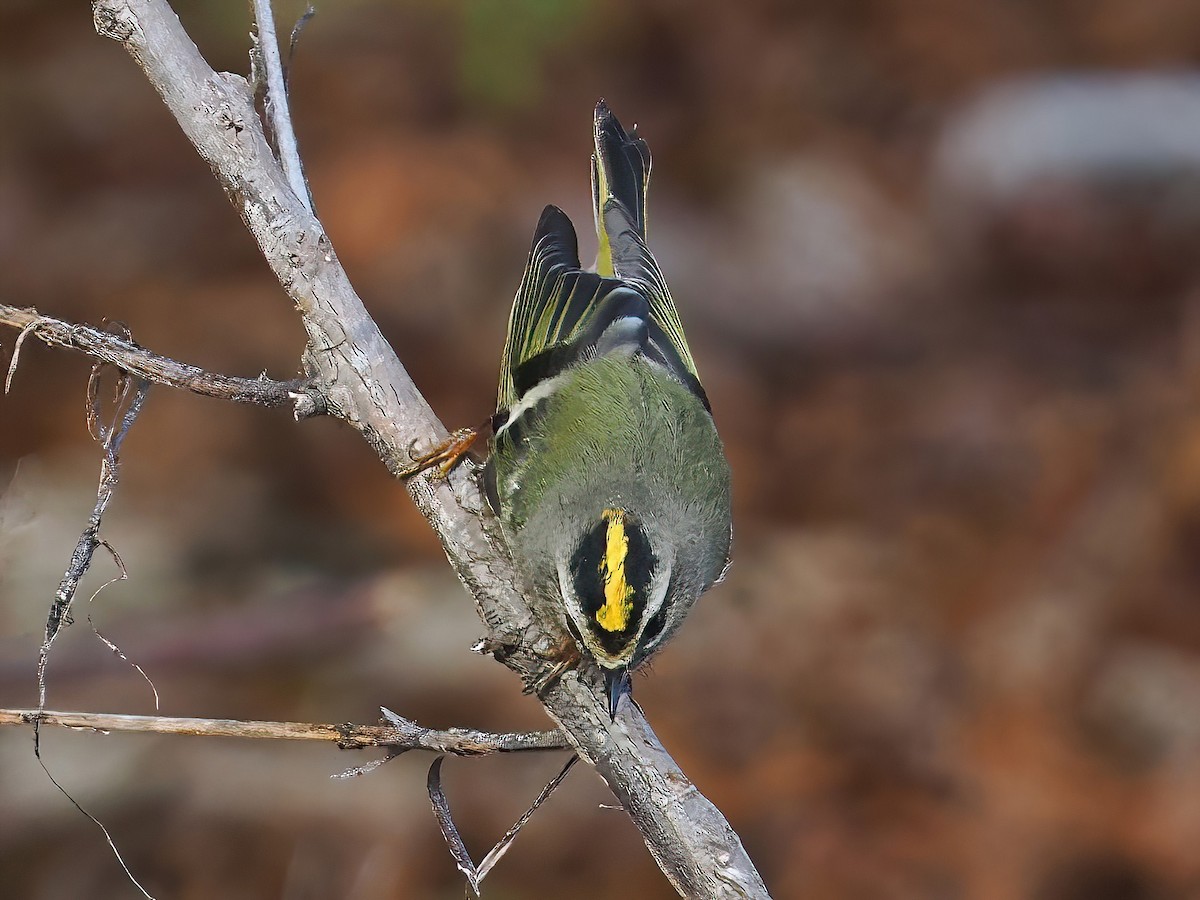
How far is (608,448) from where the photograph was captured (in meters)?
2.80

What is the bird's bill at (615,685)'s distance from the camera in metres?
2.13

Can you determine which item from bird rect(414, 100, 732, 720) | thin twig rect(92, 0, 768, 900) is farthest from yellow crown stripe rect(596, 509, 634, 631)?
thin twig rect(92, 0, 768, 900)

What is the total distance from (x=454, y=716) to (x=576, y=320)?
5.88 ft

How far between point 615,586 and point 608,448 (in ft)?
1.68

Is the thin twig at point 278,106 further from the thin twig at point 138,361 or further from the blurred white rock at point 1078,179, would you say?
Answer: the blurred white rock at point 1078,179

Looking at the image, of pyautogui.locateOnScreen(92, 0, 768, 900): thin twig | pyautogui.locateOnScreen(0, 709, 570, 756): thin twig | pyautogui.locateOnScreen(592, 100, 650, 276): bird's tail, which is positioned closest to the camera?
pyautogui.locateOnScreen(0, 709, 570, 756): thin twig

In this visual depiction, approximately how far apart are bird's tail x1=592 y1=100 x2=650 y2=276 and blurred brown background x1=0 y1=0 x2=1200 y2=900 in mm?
1458

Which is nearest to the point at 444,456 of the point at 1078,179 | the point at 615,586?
the point at 615,586

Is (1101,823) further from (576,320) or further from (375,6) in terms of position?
(375,6)

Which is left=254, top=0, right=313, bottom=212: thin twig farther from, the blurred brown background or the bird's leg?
the blurred brown background

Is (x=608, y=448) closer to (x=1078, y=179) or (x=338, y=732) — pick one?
(x=338, y=732)

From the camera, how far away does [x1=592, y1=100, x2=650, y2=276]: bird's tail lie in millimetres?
3480

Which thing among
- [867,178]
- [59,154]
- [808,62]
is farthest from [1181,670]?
[59,154]

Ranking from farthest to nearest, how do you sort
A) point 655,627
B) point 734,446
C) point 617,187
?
point 734,446, point 617,187, point 655,627
